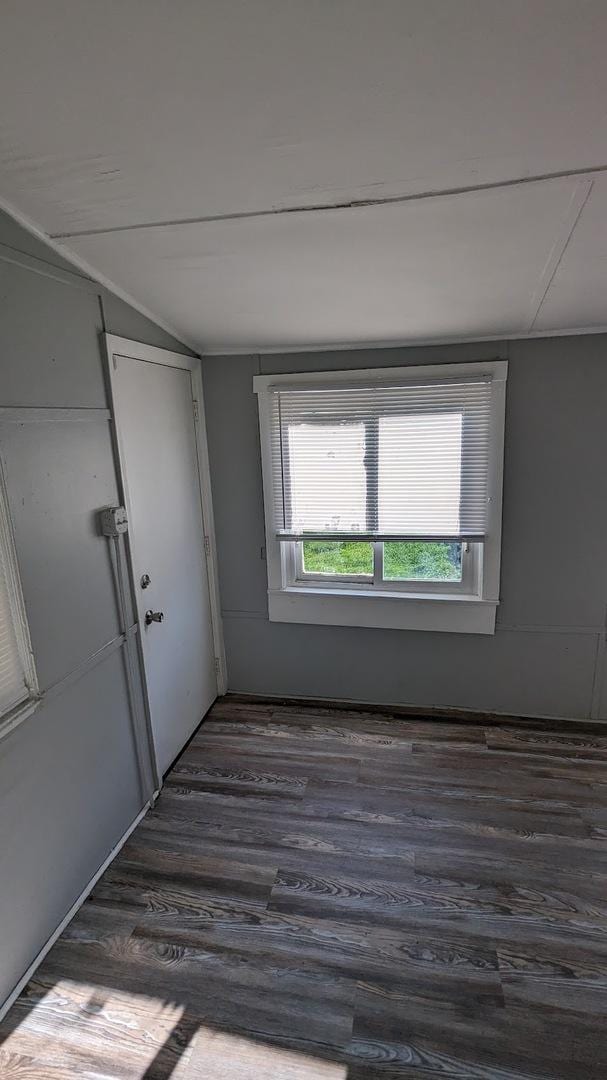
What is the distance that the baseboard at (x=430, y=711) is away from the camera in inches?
122

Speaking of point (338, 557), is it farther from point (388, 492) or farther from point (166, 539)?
point (166, 539)

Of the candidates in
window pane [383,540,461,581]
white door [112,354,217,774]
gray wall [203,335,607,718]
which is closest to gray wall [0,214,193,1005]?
white door [112,354,217,774]

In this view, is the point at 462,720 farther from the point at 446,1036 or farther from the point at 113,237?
the point at 113,237

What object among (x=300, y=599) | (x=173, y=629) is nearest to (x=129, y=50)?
(x=173, y=629)

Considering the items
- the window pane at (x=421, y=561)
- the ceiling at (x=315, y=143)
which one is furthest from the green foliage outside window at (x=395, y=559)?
the ceiling at (x=315, y=143)

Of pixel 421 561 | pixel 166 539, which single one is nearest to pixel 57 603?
pixel 166 539

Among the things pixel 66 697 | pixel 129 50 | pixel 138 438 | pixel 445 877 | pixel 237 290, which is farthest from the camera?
pixel 138 438

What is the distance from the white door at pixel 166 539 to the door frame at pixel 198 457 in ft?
0.08

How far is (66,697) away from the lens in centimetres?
199

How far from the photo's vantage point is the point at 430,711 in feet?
10.7

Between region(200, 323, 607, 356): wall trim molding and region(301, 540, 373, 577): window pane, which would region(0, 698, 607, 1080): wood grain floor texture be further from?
region(200, 323, 607, 356): wall trim molding

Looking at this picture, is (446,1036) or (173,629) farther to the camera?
(173,629)

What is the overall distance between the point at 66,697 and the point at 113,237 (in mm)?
1647

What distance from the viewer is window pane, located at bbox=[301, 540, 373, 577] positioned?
3.19m
